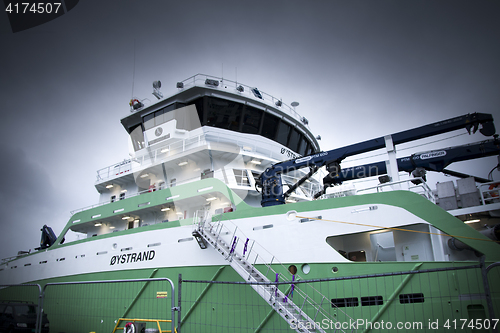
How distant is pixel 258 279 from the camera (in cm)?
859

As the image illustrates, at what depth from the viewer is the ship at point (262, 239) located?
7.18 meters

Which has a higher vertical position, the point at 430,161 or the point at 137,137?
the point at 137,137

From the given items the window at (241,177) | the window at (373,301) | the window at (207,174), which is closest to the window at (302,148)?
the window at (241,177)

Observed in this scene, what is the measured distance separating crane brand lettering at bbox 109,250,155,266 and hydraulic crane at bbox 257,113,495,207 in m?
4.21

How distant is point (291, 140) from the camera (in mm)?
17234

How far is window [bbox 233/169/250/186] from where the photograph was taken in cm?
1325

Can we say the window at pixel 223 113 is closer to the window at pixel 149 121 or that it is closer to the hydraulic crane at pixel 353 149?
the window at pixel 149 121

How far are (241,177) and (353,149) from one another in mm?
4466

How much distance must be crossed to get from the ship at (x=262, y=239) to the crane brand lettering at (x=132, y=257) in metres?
0.08

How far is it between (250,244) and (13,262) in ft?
48.3

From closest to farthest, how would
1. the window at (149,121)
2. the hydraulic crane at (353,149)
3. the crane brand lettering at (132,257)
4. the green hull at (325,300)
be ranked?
the green hull at (325,300), the hydraulic crane at (353,149), the crane brand lettering at (132,257), the window at (149,121)

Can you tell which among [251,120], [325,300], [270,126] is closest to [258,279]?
[325,300]

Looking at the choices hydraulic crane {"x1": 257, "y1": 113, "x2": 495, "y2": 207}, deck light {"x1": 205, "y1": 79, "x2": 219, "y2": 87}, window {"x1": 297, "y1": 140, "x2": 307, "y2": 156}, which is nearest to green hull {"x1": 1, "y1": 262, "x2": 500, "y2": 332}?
hydraulic crane {"x1": 257, "y1": 113, "x2": 495, "y2": 207}

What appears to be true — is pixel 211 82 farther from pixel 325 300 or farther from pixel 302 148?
pixel 325 300
